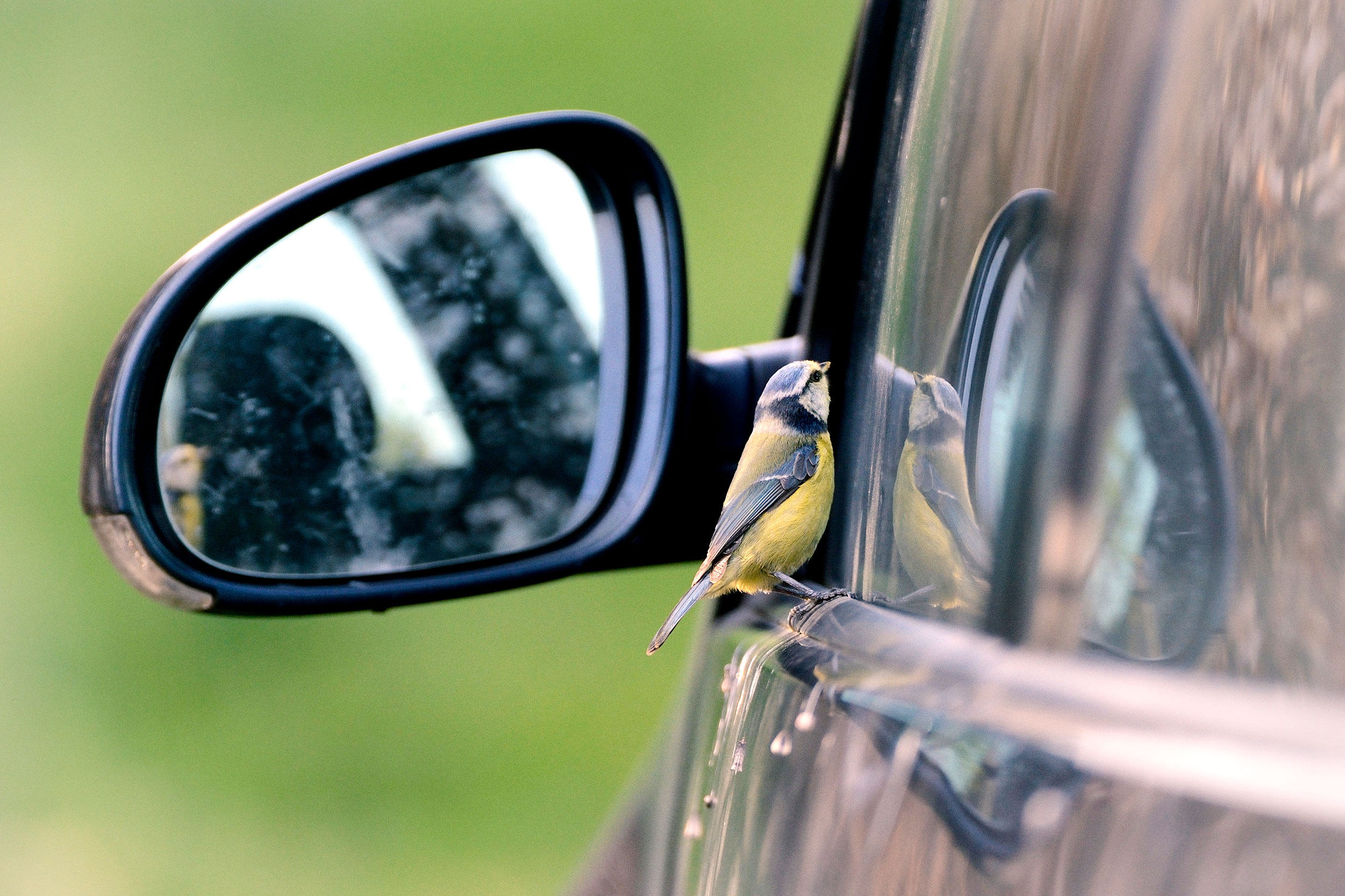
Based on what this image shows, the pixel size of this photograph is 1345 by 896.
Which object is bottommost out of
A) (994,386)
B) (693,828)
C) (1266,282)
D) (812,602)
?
(693,828)

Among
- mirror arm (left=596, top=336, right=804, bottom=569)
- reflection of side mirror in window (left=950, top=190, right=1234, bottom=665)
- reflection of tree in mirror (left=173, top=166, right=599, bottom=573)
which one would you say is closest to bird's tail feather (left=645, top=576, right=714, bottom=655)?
mirror arm (left=596, top=336, right=804, bottom=569)

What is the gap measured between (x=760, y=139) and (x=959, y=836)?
8288 millimetres

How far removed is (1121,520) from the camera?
1.05m

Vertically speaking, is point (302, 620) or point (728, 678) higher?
point (728, 678)

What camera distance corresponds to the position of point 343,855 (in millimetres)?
5543

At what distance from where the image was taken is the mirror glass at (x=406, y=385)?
8.14ft

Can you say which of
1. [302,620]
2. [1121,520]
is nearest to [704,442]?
[1121,520]

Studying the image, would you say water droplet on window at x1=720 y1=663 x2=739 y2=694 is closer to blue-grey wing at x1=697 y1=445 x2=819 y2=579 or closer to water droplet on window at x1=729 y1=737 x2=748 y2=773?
water droplet on window at x1=729 y1=737 x2=748 y2=773

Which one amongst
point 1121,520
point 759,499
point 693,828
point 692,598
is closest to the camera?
point 1121,520

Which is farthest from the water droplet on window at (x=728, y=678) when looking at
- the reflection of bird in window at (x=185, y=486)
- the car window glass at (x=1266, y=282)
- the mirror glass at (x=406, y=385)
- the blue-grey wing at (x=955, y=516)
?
the reflection of bird in window at (x=185, y=486)

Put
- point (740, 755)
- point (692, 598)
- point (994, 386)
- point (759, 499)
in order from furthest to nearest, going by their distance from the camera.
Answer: point (692, 598) < point (759, 499) < point (740, 755) < point (994, 386)

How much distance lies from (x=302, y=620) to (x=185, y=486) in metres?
4.66

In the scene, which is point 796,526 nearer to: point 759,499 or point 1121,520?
point 759,499

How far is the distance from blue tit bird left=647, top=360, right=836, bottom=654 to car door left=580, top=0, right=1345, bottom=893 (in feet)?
1.92
